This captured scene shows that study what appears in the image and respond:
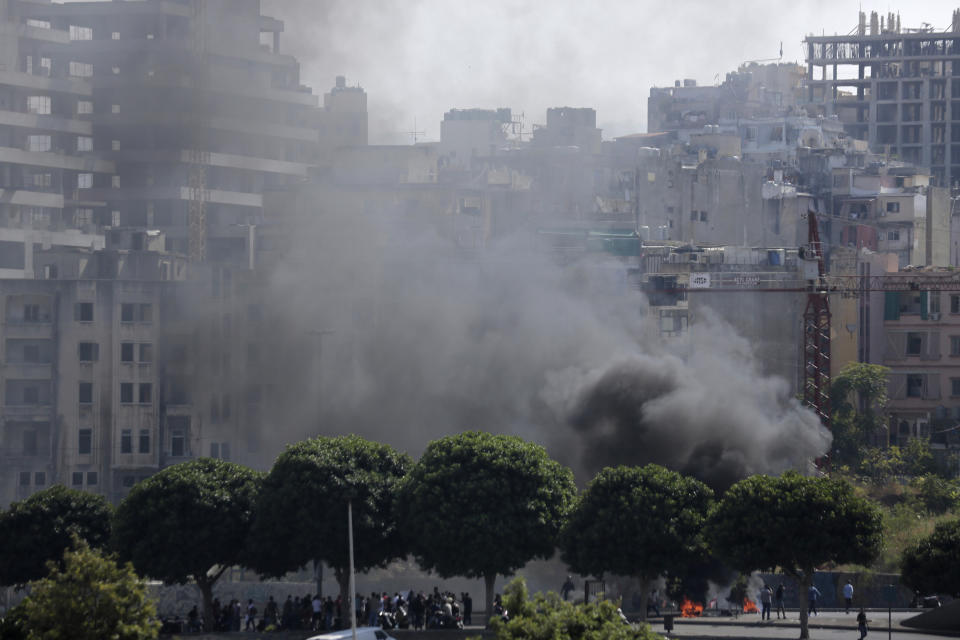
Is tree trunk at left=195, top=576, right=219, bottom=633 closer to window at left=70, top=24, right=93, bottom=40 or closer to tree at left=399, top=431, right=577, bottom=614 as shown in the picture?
tree at left=399, top=431, right=577, bottom=614

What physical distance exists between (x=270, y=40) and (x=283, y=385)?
4649cm

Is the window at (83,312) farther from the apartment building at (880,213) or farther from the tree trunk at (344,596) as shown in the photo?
the apartment building at (880,213)

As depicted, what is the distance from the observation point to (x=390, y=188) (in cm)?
12488

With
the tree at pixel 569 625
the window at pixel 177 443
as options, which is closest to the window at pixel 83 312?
the window at pixel 177 443

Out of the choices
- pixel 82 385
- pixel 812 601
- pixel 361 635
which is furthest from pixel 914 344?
pixel 361 635

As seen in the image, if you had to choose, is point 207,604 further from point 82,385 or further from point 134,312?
point 82,385

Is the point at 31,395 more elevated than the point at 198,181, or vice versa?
the point at 198,181

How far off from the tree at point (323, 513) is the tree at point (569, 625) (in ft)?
104

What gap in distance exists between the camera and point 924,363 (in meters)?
113

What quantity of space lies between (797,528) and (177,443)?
5613 cm

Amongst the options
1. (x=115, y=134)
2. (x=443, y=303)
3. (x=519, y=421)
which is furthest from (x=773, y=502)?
(x=115, y=134)

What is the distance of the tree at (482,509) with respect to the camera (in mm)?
65500

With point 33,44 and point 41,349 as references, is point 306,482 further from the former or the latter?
point 33,44

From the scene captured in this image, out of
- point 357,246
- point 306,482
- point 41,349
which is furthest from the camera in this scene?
point 357,246
